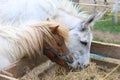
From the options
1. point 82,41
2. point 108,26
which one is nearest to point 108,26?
point 108,26

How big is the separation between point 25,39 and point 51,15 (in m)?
1.33

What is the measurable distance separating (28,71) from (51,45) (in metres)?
0.32

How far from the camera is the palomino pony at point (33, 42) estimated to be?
2.20 metres

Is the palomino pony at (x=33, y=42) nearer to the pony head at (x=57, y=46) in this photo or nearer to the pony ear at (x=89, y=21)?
the pony head at (x=57, y=46)

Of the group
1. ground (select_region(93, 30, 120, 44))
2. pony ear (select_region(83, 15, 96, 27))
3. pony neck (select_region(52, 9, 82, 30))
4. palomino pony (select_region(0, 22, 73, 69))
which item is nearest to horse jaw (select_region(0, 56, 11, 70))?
palomino pony (select_region(0, 22, 73, 69))

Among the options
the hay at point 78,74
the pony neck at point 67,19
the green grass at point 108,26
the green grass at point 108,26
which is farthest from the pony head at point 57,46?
the green grass at point 108,26

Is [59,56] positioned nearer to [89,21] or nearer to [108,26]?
[89,21]

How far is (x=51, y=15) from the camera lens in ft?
11.6

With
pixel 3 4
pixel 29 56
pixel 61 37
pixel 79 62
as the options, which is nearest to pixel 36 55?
pixel 29 56

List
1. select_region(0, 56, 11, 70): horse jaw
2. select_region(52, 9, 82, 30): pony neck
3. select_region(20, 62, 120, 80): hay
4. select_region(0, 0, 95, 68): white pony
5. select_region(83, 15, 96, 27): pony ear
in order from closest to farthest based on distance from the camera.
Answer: select_region(0, 56, 11, 70): horse jaw
select_region(20, 62, 120, 80): hay
select_region(83, 15, 96, 27): pony ear
select_region(0, 0, 95, 68): white pony
select_region(52, 9, 82, 30): pony neck

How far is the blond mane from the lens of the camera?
87.3 inches

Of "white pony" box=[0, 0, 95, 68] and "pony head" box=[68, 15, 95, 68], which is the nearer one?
"pony head" box=[68, 15, 95, 68]

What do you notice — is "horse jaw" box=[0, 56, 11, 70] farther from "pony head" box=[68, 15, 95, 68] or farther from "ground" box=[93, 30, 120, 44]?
"ground" box=[93, 30, 120, 44]

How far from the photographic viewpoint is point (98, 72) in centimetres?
300
